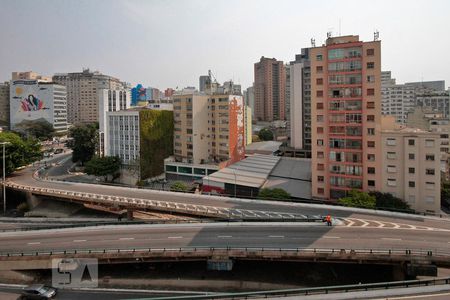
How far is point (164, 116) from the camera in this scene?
82562mm

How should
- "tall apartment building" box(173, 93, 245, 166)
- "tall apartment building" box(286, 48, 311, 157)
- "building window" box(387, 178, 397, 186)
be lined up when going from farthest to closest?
1. "tall apartment building" box(286, 48, 311, 157)
2. "tall apartment building" box(173, 93, 245, 166)
3. "building window" box(387, 178, 397, 186)

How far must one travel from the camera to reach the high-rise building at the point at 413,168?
164 feet

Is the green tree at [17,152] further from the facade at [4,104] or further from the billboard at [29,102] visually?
the facade at [4,104]

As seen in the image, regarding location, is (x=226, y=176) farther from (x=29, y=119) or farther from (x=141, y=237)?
(x=29, y=119)

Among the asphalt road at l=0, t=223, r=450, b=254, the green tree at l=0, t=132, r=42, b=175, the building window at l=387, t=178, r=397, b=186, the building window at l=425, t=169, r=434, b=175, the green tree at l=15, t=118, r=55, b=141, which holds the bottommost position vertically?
the asphalt road at l=0, t=223, r=450, b=254

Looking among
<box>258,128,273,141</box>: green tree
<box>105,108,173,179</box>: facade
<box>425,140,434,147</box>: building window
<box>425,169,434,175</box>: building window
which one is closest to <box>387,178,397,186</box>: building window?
<box>425,169,434,175</box>: building window

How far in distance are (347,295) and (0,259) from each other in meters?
32.0

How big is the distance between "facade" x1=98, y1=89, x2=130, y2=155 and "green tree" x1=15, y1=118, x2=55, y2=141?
4442 cm

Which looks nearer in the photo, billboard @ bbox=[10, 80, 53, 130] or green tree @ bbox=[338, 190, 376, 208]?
green tree @ bbox=[338, 190, 376, 208]

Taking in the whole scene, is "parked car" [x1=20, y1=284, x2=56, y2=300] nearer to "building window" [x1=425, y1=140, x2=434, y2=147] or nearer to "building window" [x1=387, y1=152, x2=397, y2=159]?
"building window" [x1=387, y1=152, x2=397, y2=159]
